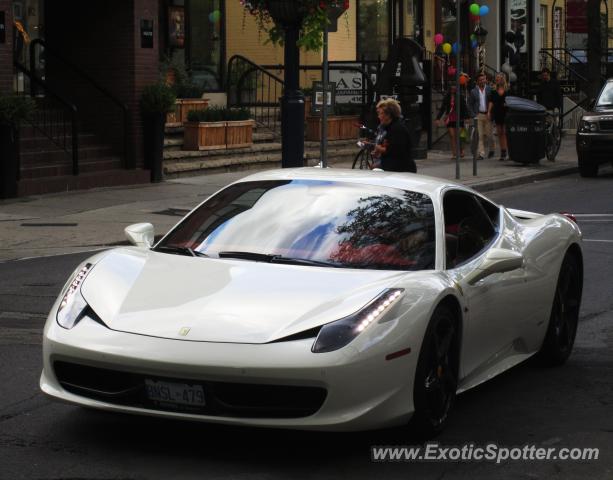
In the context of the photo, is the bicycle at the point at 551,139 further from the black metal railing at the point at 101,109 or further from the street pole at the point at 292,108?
the street pole at the point at 292,108

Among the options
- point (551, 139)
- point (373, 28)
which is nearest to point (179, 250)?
point (551, 139)

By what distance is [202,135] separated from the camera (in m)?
24.2

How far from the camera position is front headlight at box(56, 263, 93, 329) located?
6430 mm

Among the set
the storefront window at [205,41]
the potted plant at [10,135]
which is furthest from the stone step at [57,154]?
the storefront window at [205,41]

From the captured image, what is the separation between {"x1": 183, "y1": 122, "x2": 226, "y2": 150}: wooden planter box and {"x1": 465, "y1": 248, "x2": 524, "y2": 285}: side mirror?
17224mm

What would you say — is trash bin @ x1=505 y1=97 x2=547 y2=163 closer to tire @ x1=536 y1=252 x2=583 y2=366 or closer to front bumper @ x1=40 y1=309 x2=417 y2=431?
tire @ x1=536 y1=252 x2=583 y2=366

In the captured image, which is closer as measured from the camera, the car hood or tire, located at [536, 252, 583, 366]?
the car hood

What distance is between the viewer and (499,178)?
24.9m

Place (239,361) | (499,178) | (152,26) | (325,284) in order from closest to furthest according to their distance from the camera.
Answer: (239,361), (325,284), (152,26), (499,178)

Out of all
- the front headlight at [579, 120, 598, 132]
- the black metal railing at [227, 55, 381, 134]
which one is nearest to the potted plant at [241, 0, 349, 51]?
the black metal railing at [227, 55, 381, 134]

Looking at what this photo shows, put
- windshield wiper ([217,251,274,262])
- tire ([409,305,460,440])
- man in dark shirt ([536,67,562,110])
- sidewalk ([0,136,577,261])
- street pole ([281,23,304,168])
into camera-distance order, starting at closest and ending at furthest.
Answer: tire ([409,305,460,440])
windshield wiper ([217,251,274,262])
sidewalk ([0,136,577,261])
street pole ([281,23,304,168])
man in dark shirt ([536,67,562,110])

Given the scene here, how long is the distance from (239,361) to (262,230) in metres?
1.40

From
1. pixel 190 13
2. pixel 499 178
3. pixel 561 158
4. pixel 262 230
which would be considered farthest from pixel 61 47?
pixel 262 230

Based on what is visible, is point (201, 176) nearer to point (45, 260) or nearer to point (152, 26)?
point (152, 26)
